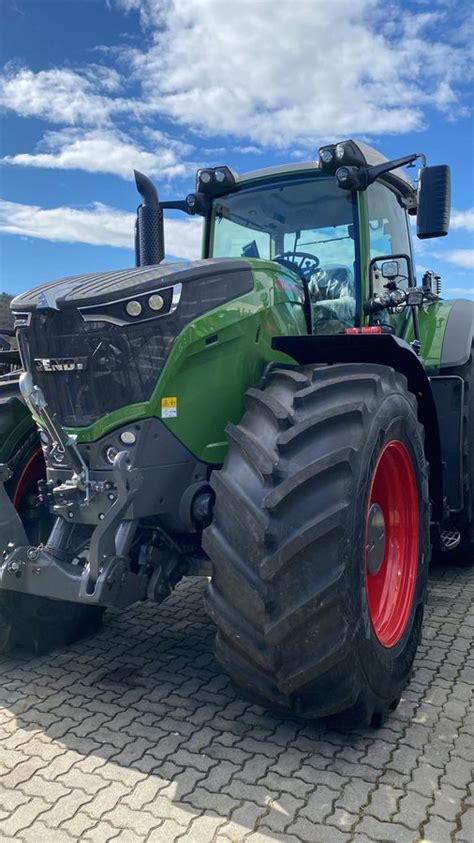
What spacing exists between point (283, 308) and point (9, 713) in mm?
2173

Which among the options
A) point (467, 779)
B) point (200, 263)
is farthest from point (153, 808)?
point (200, 263)

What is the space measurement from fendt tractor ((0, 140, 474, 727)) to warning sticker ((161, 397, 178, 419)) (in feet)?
0.04

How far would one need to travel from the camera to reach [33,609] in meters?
3.38

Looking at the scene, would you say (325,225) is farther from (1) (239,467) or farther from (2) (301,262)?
(1) (239,467)

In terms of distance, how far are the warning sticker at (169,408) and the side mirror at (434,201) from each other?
170cm

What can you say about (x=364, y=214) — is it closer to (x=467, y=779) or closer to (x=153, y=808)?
(x=467, y=779)

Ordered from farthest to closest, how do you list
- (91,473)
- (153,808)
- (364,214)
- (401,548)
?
(364,214)
(401,548)
(91,473)
(153,808)

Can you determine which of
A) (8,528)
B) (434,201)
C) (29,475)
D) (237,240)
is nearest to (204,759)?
(8,528)

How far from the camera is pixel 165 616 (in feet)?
12.9

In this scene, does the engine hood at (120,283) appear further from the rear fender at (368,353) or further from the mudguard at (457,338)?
the mudguard at (457,338)

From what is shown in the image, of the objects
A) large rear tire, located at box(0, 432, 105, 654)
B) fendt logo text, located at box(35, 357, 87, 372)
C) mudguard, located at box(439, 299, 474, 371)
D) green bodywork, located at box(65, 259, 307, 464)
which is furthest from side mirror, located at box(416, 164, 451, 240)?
large rear tire, located at box(0, 432, 105, 654)

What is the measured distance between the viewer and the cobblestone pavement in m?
2.14

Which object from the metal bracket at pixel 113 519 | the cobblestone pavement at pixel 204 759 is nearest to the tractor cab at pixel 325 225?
the metal bracket at pixel 113 519

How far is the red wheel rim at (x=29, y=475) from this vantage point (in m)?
3.51
